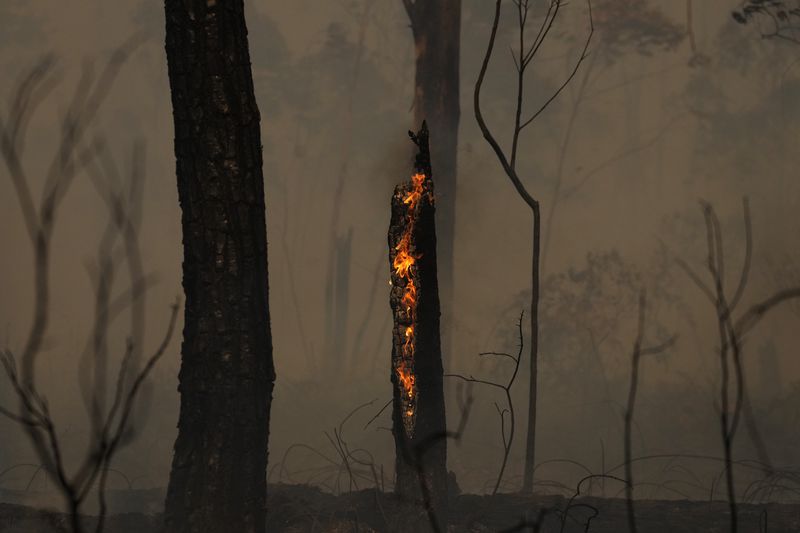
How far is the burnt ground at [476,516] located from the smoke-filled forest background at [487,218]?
2032 millimetres

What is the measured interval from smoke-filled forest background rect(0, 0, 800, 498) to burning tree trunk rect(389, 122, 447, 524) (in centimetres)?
236

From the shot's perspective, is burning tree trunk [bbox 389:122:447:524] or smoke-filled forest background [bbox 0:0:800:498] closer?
burning tree trunk [bbox 389:122:447:524]

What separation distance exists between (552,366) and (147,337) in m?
2.24

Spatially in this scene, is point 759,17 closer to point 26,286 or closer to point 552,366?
point 552,366

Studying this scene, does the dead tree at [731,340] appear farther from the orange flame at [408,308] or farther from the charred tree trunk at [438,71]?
the charred tree trunk at [438,71]

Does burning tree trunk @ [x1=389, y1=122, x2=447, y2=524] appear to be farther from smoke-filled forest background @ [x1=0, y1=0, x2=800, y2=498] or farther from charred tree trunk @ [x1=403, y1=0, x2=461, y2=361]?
smoke-filled forest background @ [x1=0, y1=0, x2=800, y2=498]

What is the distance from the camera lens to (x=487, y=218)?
511cm

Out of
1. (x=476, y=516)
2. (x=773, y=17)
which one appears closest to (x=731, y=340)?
(x=476, y=516)

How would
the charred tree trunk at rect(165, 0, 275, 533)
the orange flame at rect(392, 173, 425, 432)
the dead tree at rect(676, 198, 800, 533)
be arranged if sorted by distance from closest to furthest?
the dead tree at rect(676, 198, 800, 533) < the charred tree trunk at rect(165, 0, 275, 533) < the orange flame at rect(392, 173, 425, 432)

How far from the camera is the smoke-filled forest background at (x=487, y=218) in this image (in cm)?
507

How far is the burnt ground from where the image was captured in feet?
8.80

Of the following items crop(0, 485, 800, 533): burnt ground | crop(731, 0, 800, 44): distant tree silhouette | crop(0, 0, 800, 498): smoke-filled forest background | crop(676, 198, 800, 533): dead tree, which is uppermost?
crop(731, 0, 800, 44): distant tree silhouette

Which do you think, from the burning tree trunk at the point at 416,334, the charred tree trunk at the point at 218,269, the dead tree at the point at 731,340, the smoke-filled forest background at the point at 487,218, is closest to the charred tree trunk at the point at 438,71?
the smoke-filled forest background at the point at 487,218

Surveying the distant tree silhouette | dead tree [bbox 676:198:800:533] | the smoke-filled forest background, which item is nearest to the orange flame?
dead tree [bbox 676:198:800:533]
